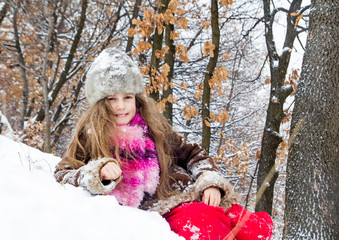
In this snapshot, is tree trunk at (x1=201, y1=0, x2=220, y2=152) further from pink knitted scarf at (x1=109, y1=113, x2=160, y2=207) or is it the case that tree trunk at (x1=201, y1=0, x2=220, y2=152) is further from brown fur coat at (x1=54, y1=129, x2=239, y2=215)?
pink knitted scarf at (x1=109, y1=113, x2=160, y2=207)

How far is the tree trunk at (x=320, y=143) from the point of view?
3.03m

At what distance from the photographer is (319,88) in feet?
10.1

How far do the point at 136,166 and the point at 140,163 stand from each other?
41mm

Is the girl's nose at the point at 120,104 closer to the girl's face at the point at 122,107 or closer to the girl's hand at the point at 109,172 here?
the girl's face at the point at 122,107

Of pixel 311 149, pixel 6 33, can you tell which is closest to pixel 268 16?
pixel 311 149

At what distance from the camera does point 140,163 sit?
2082 mm

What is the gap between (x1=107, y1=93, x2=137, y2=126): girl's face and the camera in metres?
2.21

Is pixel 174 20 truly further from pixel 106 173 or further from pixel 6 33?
pixel 6 33

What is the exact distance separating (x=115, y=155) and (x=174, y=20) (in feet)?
7.44

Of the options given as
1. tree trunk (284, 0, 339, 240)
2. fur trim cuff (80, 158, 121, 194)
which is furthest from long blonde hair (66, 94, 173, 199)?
tree trunk (284, 0, 339, 240)

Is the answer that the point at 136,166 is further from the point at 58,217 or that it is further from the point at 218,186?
the point at 58,217

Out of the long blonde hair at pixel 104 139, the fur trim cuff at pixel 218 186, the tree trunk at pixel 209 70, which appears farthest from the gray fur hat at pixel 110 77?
the tree trunk at pixel 209 70

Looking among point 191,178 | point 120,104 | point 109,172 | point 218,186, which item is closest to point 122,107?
point 120,104

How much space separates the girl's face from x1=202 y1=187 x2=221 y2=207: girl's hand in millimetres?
867
